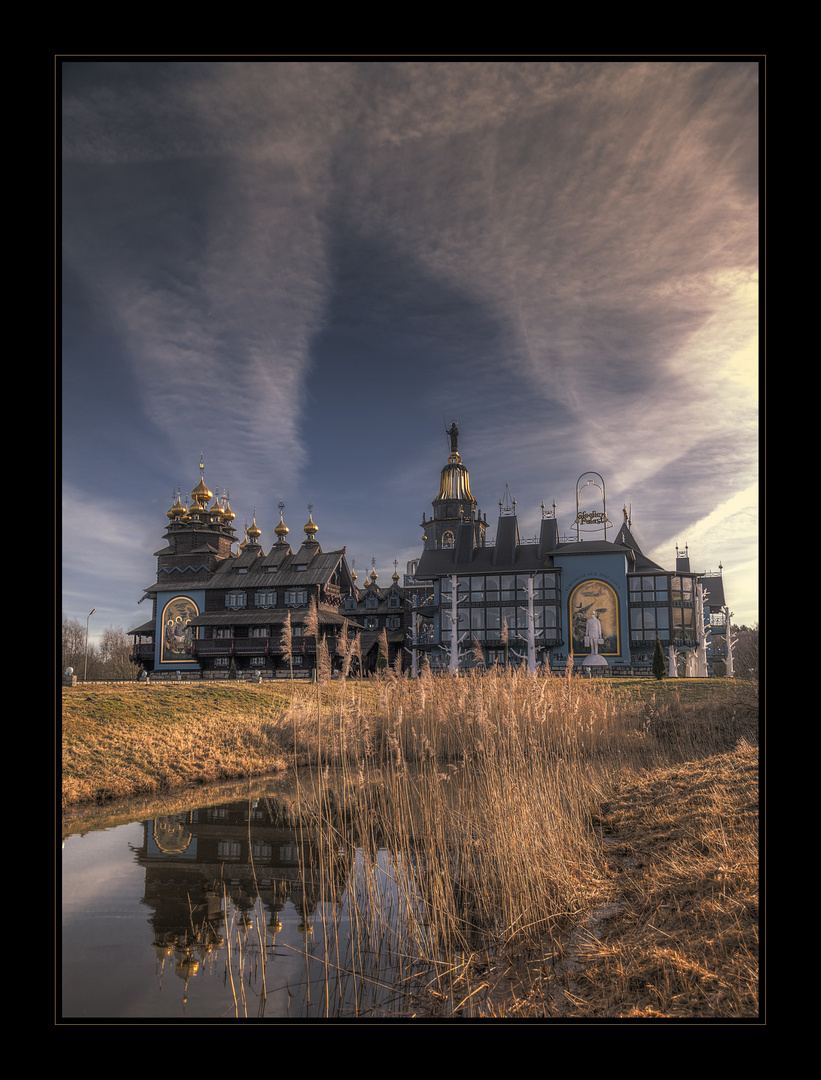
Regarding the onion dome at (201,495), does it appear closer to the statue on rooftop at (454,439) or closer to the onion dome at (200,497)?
the onion dome at (200,497)

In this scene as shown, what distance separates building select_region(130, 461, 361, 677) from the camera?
143 ft

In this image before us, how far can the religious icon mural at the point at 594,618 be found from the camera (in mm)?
38812

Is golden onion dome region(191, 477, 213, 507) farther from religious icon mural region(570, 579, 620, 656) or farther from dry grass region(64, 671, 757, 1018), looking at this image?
dry grass region(64, 671, 757, 1018)

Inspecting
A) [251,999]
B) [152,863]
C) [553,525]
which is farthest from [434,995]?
[553,525]

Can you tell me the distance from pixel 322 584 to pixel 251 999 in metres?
40.7

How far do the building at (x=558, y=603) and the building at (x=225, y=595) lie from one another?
752 cm

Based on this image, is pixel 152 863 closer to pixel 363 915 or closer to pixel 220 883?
pixel 220 883

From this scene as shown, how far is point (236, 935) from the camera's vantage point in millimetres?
6230

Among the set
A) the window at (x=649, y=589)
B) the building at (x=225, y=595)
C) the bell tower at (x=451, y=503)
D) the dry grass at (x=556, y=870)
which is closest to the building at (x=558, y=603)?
the window at (x=649, y=589)

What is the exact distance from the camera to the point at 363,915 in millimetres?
6262

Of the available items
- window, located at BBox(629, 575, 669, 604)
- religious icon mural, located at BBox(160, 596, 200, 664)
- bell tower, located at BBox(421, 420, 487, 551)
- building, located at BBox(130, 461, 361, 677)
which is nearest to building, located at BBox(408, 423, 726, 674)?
window, located at BBox(629, 575, 669, 604)

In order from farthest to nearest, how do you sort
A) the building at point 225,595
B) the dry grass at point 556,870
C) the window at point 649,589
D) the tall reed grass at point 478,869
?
the building at point 225,595, the window at point 649,589, the tall reed grass at point 478,869, the dry grass at point 556,870

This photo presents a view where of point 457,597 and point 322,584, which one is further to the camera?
point 322,584
